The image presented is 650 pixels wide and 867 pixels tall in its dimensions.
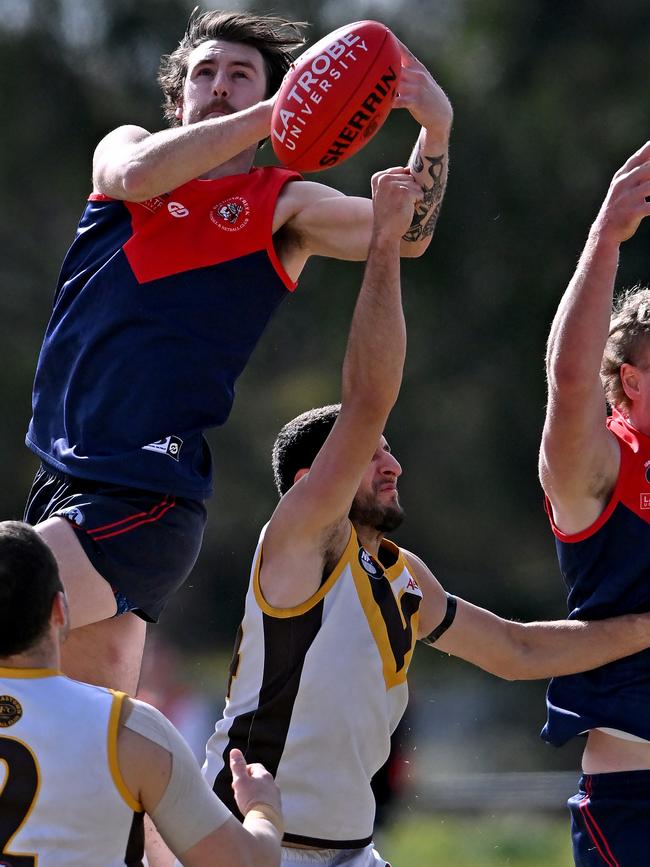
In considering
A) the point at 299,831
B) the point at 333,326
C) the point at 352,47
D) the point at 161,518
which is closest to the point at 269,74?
the point at 352,47

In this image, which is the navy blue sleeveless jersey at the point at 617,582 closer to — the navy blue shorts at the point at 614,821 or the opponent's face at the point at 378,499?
the navy blue shorts at the point at 614,821

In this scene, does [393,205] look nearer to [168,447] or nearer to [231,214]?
[231,214]

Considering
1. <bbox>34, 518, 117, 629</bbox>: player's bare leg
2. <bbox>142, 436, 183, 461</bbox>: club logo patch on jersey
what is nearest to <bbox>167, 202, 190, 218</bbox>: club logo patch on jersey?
<bbox>142, 436, 183, 461</bbox>: club logo patch on jersey

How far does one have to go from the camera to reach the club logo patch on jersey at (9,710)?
2648 millimetres

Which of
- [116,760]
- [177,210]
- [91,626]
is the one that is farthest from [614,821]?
[177,210]

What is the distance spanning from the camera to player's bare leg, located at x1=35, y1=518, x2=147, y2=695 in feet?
11.3

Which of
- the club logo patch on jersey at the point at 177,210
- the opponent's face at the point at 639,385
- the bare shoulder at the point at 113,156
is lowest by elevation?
the opponent's face at the point at 639,385

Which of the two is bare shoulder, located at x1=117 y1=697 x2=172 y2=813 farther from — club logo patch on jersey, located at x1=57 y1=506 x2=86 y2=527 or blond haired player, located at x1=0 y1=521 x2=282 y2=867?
club logo patch on jersey, located at x1=57 y1=506 x2=86 y2=527

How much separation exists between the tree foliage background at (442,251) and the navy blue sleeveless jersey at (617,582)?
10.6 m

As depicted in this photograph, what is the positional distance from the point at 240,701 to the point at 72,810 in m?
1.08

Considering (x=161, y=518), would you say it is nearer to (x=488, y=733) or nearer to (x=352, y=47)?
(x=352, y=47)

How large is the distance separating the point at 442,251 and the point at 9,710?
13.9 m

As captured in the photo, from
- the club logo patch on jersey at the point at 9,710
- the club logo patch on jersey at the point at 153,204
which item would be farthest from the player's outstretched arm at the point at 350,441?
the club logo patch on jersey at the point at 9,710

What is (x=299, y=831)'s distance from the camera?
3.60m
